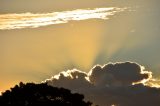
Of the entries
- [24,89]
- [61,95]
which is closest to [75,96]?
[61,95]

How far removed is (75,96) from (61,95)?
10.7 feet

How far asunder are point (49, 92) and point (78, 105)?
860cm

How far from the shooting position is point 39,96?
125m

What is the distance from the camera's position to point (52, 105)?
381ft

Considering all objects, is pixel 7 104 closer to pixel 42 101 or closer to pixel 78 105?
pixel 42 101

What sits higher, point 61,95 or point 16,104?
point 61,95

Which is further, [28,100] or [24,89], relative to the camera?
[24,89]

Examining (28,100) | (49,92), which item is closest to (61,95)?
(49,92)

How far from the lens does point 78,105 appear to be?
415ft

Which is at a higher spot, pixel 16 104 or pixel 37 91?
pixel 37 91

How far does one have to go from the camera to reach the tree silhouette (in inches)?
4668

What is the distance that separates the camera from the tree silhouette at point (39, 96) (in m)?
119

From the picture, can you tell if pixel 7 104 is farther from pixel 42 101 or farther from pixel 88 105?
pixel 88 105

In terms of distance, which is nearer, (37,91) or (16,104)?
(16,104)
